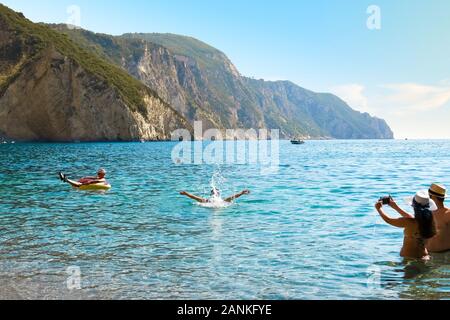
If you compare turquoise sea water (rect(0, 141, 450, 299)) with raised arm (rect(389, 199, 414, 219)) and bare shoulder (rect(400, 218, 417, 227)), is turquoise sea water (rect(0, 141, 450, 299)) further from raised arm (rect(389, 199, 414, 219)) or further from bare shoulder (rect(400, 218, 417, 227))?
raised arm (rect(389, 199, 414, 219))

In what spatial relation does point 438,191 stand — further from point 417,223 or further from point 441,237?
point 441,237

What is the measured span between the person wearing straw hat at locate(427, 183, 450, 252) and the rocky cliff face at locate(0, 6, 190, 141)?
135 m

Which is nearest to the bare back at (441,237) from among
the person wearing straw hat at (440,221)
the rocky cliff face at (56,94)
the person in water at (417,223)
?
the person wearing straw hat at (440,221)

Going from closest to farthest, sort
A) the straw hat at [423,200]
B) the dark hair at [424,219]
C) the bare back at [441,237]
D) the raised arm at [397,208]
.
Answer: the raised arm at [397,208]
the straw hat at [423,200]
the dark hair at [424,219]
the bare back at [441,237]

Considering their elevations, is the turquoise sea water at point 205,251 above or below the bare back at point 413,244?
below

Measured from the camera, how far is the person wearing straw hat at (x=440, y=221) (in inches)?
405

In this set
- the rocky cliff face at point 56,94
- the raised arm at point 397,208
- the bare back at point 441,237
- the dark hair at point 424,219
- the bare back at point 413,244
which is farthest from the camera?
the rocky cliff face at point 56,94

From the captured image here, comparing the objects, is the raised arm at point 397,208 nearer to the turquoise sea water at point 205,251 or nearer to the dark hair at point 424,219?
the dark hair at point 424,219

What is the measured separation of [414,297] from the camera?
888 cm

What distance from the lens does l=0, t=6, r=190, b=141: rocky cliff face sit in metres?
130

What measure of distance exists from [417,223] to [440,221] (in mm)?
1161

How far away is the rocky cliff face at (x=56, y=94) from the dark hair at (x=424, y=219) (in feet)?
445

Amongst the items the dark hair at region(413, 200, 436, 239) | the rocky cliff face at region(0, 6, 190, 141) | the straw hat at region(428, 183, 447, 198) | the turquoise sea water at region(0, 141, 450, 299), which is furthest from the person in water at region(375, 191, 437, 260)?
the rocky cliff face at region(0, 6, 190, 141)
